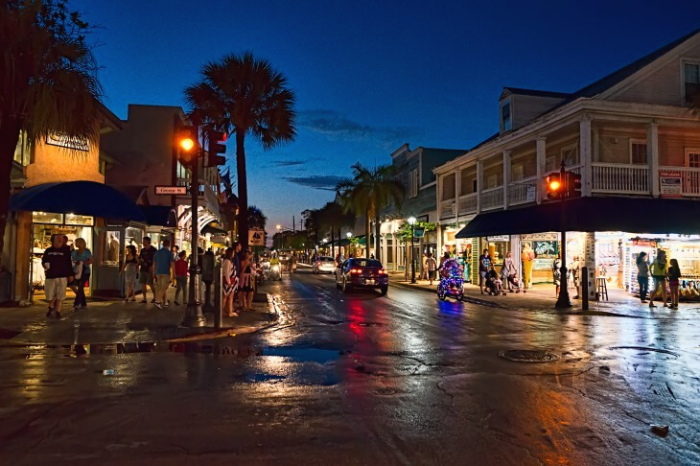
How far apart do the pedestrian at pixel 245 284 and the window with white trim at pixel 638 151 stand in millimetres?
15789

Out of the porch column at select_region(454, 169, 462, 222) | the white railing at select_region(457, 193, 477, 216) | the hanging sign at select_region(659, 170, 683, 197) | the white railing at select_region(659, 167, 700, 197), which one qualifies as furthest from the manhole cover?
the porch column at select_region(454, 169, 462, 222)

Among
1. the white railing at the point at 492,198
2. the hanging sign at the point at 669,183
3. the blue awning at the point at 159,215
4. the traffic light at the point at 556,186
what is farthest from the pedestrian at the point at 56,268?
the hanging sign at the point at 669,183

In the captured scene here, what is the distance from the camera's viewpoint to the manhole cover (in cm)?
916

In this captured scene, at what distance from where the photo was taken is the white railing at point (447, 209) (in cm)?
3209

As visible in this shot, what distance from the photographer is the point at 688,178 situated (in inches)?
830

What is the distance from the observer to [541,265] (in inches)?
1061

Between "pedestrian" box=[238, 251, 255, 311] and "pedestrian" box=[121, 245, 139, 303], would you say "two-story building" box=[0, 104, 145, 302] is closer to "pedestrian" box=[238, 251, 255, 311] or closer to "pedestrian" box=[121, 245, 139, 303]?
"pedestrian" box=[121, 245, 139, 303]

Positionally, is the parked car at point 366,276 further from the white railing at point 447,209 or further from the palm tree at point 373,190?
the palm tree at point 373,190

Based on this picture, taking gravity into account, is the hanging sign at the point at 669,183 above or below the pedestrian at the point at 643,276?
above

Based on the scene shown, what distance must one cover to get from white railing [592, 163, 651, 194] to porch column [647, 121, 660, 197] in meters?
0.18

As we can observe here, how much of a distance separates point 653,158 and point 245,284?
15.2 meters

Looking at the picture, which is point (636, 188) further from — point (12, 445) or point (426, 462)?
point (12, 445)

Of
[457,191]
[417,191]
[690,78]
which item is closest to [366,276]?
[457,191]

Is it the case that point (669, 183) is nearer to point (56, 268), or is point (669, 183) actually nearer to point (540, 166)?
point (540, 166)
